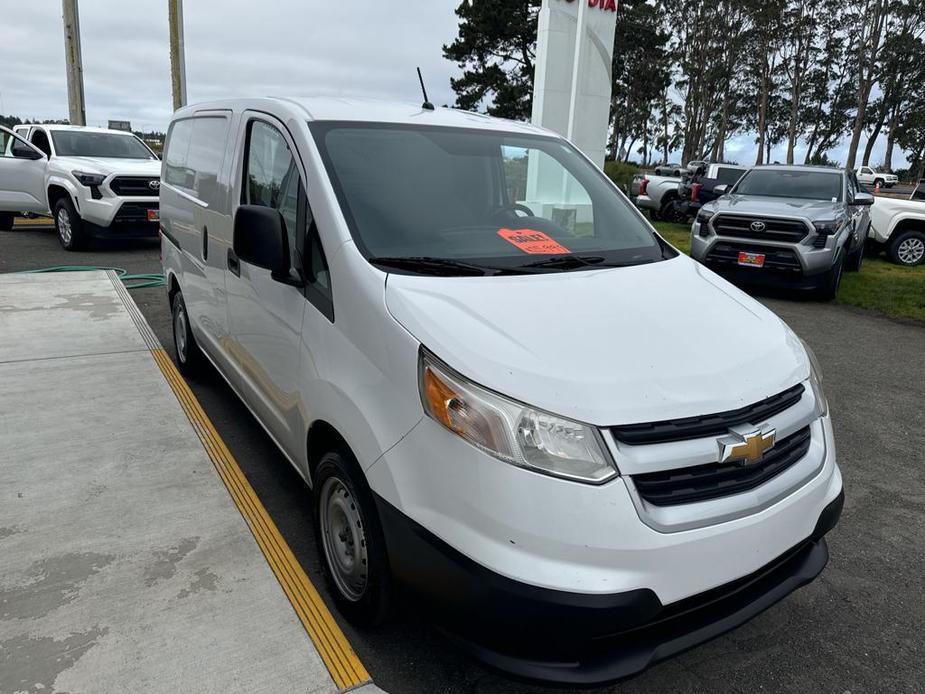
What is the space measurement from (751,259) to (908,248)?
540 cm

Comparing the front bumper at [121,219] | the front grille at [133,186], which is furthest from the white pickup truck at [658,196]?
the front bumper at [121,219]

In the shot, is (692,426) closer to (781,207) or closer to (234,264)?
(234,264)

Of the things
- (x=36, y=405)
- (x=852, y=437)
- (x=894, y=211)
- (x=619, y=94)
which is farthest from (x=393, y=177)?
(x=619, y=94)

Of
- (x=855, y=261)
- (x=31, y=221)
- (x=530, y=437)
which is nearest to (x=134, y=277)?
(x=31, y=221)

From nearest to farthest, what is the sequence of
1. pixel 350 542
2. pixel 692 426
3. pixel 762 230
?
1. pixel 692 426
2. pixel 350 542
3. pixel 762 230

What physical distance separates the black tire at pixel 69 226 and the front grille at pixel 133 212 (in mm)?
773

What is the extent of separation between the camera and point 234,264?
364 cm

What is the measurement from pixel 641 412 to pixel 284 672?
4.66 feet

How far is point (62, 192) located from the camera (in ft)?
37.4

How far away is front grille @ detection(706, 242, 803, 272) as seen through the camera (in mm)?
9211

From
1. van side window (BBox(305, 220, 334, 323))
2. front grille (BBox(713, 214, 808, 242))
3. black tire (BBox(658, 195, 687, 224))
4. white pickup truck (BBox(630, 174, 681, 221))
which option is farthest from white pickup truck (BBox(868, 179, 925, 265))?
van side window (BBox(305, 220, 334, 323))

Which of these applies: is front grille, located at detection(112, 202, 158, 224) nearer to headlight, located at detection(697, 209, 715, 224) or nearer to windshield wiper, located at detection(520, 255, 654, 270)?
headlight, located at detection(697, 209, 715, 224)

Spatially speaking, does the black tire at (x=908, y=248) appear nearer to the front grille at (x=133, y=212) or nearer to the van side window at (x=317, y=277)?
the front grille at (x=133, y=212)

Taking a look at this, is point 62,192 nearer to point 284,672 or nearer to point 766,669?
point 284,672
